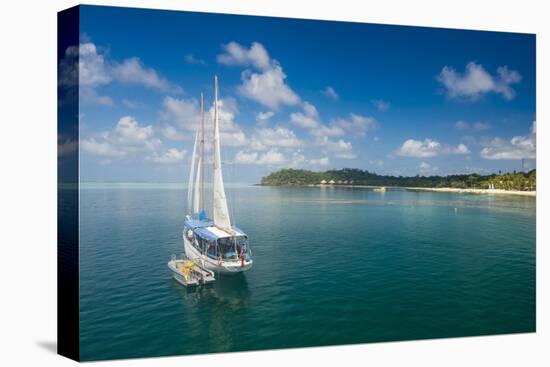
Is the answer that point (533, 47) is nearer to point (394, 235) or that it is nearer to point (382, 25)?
point (382, 25)

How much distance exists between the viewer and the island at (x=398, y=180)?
Answer: 719 inches

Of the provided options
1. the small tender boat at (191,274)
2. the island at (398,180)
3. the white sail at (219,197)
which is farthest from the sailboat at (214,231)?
the island at (398,180)

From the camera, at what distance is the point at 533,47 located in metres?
14.9

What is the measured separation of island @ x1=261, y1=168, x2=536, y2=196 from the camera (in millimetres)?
18250

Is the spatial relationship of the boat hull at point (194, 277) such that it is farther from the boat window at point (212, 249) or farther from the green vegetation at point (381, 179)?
the green vegetation at point (381, 179)

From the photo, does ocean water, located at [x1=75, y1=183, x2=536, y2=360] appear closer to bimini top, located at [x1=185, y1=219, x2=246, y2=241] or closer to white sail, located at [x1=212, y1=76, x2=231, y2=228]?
white sail, located at [x1=212, y1=76, x2=231, y2=228]

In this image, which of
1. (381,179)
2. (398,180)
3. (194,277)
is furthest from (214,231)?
(398,180)

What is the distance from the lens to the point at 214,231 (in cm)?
1609

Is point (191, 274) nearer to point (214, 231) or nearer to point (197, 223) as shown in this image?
point (214, 231)

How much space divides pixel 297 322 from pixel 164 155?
7333 millimetres

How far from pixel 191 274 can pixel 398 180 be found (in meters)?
9.30

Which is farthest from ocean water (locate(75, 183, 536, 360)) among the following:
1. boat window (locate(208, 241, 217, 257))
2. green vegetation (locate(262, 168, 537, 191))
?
green vegetation (locate(262, 168, 537, 191))

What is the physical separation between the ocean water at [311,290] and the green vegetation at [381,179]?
223cm

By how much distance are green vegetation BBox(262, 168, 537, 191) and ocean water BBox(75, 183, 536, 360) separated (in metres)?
2.23
